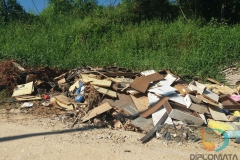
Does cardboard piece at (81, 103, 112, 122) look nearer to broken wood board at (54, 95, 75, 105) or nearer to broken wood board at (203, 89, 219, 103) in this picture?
broken wood board at (54, 95, 75, 105)

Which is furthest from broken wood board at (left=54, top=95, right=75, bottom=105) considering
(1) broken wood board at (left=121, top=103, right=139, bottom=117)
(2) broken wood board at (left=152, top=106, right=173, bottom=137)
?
(2) broken wood board at (left=152, top=106, right=173, bottom=137)

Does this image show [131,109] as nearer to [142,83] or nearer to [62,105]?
[142,83]

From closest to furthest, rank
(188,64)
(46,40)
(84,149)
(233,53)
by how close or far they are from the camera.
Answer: (84,149)
(188,64)
(233,53)
(46,40)

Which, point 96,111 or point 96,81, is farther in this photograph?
point 96,81

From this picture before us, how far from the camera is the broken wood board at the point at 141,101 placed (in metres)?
5.05

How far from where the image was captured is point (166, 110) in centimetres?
473

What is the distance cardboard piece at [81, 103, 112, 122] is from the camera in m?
4.77

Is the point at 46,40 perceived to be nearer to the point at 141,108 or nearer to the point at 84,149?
the point at 141,108

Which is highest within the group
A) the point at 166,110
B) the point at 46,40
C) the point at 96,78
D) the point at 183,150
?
the point at 46,40

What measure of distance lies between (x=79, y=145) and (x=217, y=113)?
8.46 ft

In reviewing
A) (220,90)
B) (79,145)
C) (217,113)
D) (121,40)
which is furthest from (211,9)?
(79,145)

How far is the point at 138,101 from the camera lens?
17.2 ft

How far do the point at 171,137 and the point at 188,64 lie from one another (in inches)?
146

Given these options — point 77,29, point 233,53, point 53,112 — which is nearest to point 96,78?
point 53,112
